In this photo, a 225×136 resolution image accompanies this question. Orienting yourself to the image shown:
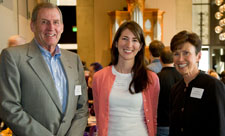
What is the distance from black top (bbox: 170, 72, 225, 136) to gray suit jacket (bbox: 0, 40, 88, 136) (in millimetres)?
765

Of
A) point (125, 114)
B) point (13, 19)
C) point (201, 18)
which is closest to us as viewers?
point (125, 114)

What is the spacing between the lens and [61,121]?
1.61m

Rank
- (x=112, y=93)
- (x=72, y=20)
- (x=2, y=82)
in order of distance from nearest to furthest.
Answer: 1. (x=2, y=82)
2. (x=112, y=93)
3. (x=72, y=20)

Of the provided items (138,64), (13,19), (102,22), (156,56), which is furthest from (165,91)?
(102,22)

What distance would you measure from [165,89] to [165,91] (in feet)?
0.08

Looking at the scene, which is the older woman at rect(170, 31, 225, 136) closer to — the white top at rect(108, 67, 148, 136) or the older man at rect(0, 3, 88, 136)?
the white top at rect(108, 67, 148, 136)

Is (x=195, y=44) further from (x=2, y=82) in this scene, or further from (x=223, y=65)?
(x=223, y=65)

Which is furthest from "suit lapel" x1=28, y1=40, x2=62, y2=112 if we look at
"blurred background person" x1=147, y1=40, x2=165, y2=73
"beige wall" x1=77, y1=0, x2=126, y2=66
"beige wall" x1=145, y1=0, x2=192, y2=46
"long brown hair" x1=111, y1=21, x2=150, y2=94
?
"beige wall" x1=145, y1=0, x2=192, y2=46

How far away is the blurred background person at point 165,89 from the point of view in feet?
8.44

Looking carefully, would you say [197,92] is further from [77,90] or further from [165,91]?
[165,91]

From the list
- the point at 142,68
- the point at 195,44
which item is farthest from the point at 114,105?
the point at 195,44

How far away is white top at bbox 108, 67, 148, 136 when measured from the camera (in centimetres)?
179

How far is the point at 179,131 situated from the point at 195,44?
66 centimetres

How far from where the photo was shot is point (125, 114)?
5.89ft
